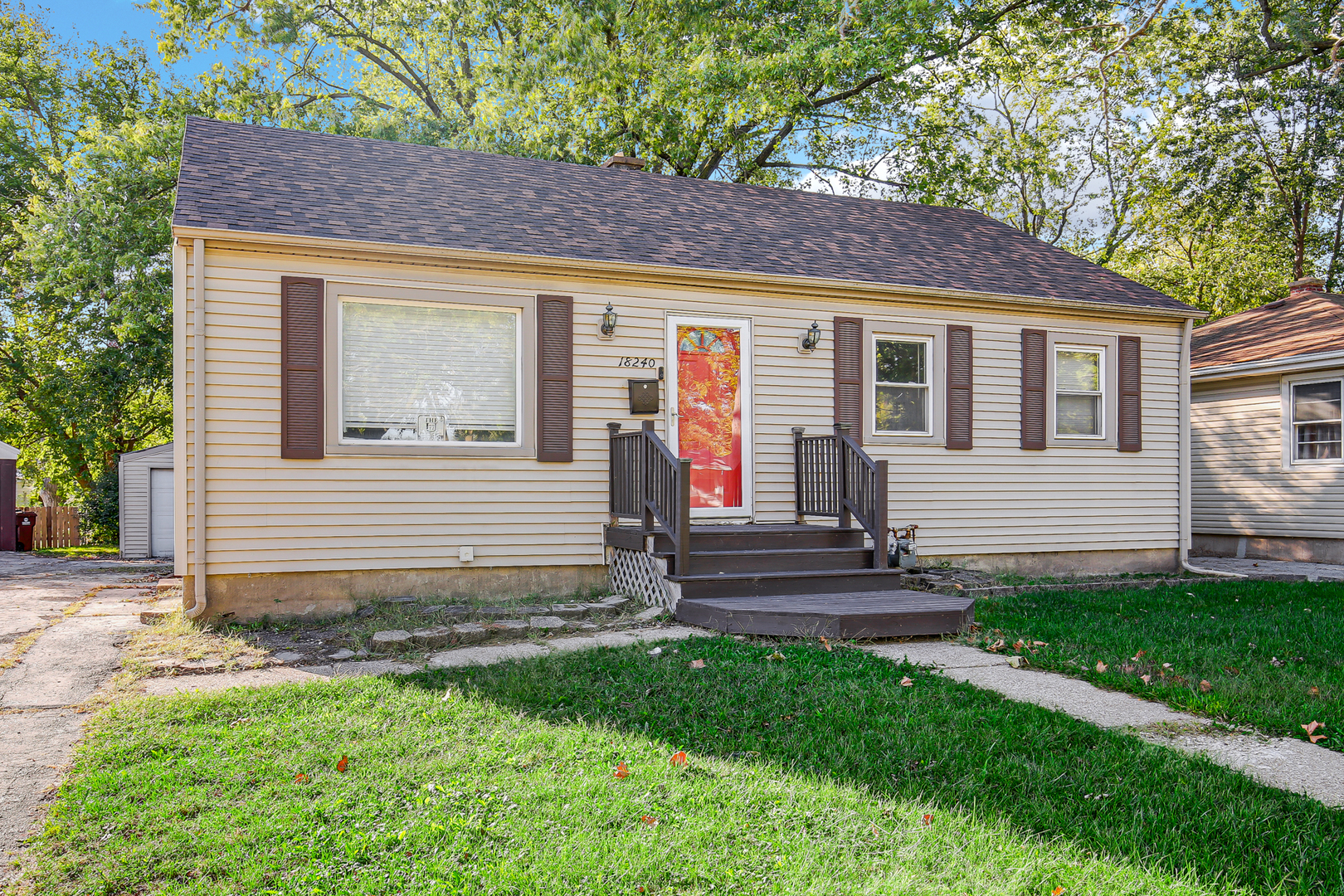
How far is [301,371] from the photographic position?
6723 millimetres

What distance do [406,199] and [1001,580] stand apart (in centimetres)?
694

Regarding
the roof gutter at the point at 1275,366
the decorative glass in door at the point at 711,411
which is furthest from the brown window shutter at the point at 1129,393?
the decorative glass in door at the point at 711,411

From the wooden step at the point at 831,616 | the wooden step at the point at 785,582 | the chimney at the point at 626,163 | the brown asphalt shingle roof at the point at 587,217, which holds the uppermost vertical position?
the chimney at the point at 626,163

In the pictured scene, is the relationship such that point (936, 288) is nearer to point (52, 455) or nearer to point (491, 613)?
point (491, 613)

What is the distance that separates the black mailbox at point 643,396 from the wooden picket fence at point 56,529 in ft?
46.2

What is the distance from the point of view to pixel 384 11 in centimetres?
1745

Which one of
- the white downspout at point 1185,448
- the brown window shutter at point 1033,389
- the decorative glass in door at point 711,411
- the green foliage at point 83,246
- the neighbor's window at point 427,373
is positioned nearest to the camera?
the neighbor's window at point 427,373

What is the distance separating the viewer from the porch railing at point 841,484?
713 centimetres

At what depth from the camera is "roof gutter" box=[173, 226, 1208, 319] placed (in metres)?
6.66

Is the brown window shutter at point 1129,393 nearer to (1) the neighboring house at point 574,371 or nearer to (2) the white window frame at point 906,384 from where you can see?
(1) the neighboring house at point 574,371

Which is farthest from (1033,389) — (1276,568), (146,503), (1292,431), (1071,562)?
(146,503)

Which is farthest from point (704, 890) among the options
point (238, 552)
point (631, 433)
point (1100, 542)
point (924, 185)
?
point (924, 185)

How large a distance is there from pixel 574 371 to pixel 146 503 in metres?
9.01

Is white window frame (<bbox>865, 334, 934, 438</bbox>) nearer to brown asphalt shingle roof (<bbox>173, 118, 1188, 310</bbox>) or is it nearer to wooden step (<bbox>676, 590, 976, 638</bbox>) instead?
brown asphalt shingle roof (<bbox>173, 118, 1188, 310</bbox>)
